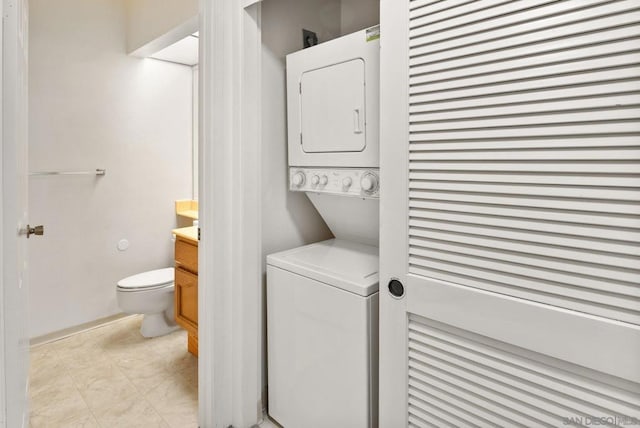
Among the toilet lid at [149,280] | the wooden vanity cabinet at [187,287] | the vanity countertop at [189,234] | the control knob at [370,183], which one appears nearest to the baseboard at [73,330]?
the toilet lid at [149,280]

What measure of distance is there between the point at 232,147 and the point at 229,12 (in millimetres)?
608

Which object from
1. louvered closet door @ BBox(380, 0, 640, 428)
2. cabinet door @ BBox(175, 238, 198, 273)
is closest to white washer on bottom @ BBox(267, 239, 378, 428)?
louvered closet door @ BBox(380, 0, 640, 428)

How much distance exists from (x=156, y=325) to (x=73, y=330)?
640 millimetres

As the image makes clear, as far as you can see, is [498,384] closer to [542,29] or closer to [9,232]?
[542,29]

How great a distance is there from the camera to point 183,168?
131 inches

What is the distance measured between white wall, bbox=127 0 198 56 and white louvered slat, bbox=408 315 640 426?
2236 millimetres

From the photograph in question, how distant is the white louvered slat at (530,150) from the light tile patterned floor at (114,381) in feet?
5.03

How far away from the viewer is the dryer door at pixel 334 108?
58.6 inches

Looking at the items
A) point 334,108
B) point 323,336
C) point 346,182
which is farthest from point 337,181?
point 323,336

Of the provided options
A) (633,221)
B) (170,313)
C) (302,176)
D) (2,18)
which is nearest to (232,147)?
(302,176)

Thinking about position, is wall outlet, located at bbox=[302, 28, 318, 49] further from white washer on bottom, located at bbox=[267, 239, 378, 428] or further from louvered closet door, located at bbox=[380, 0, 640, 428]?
white washer on bottom, located at bbox=[267, 239, 378, 428]

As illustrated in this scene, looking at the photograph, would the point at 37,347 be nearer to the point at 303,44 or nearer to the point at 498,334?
the point at 303,44

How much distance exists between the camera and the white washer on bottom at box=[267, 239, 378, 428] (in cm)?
138

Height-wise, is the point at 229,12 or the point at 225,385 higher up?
the point at 229,12
